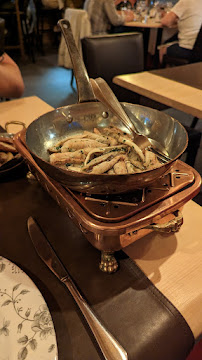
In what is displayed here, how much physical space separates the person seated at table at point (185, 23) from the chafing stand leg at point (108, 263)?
3160 millimetres

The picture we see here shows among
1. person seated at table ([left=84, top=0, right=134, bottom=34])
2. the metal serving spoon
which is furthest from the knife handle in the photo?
person seated at table ([left=84, top=0, right=134, bottom=34])

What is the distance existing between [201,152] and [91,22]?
89.7 inches

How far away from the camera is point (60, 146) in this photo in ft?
2.05

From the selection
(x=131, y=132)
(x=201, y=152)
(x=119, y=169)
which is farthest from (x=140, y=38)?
(x=119, y=169)

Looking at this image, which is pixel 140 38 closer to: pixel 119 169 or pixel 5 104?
pixel 5 104

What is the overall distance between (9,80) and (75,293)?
4.01 feet

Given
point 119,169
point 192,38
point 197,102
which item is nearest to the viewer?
point 119,169

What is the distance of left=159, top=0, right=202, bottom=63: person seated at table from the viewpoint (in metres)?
2.93

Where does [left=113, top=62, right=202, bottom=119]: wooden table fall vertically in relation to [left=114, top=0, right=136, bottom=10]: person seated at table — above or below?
below

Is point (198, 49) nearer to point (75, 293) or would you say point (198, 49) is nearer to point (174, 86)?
point (174, 86)

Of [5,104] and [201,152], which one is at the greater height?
[5,104]

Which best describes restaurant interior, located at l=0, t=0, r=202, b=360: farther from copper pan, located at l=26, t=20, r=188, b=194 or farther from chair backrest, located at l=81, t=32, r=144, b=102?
chair backrest, located at l=81, t=32, r=144, b=102

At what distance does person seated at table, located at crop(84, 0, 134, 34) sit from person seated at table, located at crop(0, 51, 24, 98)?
2.34m

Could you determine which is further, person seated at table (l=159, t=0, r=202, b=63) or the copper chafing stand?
person seated at table (l=159, t=0, r=202, b=63)
